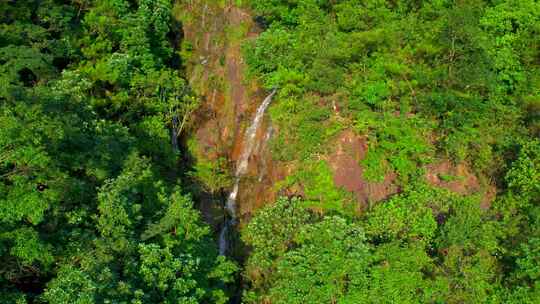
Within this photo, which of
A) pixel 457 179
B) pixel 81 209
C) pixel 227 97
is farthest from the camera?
pixel 227 97

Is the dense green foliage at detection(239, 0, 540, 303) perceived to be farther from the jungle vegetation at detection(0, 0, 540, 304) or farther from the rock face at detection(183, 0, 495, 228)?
the rock face at detection(183, 0, 495, 228)

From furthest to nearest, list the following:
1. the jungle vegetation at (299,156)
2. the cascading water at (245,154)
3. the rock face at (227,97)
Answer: the cascading water at (245,154) < the rock face at (227,97) < the jungle vegetation at (299,156)

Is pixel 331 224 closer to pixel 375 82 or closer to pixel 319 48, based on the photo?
pixel 375 82

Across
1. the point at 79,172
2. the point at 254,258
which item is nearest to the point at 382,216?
the point at 254,258

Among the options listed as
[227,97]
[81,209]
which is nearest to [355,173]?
[227,97]

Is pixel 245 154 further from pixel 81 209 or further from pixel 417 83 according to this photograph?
pixel 81 209

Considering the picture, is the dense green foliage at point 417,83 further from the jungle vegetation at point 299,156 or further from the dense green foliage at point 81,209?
the dense green foliage at point 81,209

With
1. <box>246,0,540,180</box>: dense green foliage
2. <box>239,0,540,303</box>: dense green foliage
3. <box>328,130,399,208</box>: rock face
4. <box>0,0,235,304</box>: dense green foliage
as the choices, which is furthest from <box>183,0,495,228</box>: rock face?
<box>0,0,235,304</box>: dense green foliage

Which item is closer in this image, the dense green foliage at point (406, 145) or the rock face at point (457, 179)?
the dense green foliage at point (406, 145)

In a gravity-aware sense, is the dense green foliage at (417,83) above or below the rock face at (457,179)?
above

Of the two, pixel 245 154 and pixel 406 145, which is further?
pixel 245 154

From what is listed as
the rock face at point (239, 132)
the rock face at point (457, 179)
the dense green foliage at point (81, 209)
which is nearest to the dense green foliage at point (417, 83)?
the rock face at point (457, 179)
